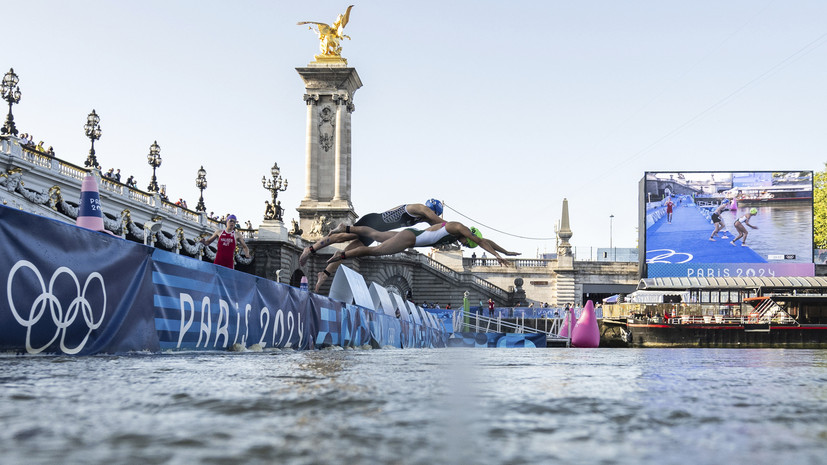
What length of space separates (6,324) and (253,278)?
487 centimetres

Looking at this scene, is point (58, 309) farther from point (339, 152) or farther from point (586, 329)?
point (339, 152)

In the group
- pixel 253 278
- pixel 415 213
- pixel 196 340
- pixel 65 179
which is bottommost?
pixel 196 340

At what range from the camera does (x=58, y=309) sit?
6.57 metres

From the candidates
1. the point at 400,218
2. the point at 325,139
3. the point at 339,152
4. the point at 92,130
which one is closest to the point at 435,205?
the point at 400,218

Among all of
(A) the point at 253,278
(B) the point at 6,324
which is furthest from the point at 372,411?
(A) the point at 253,278

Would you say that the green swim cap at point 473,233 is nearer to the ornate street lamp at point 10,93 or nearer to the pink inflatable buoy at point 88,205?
the pink inflatable buoy at point 88,205

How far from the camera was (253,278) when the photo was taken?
10.8 meters

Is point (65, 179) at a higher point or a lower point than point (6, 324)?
higher

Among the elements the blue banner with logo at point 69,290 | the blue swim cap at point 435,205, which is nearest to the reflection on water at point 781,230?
the blue swim cap at point 435,205

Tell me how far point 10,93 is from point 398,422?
1198 inches

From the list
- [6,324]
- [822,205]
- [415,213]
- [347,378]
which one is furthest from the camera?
[822,205]

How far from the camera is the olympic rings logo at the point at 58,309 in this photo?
20.2ft

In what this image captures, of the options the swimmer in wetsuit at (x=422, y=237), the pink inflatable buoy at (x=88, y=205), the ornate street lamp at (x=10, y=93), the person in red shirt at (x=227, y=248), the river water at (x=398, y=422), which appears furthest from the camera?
the ornate street lamp at (x=10, y=93)

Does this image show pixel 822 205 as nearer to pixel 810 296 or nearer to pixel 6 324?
pixel 810 296
